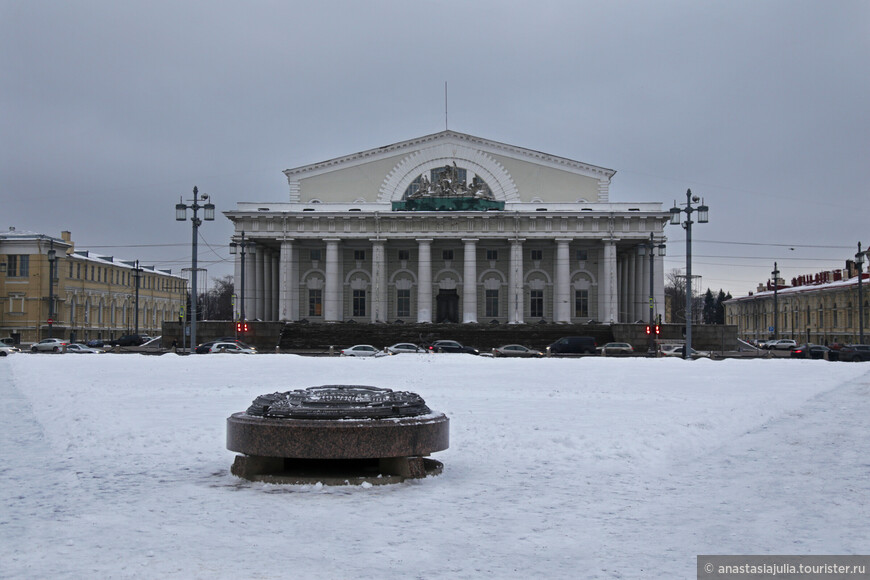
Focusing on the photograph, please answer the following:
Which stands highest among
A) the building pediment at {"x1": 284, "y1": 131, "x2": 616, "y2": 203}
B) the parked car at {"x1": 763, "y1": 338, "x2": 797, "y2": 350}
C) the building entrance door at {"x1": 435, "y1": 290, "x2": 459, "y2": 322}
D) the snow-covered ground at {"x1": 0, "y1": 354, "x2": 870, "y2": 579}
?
the building pediment at {"x1": 284, "y1": 131, "x2": 616, "y2": 203}

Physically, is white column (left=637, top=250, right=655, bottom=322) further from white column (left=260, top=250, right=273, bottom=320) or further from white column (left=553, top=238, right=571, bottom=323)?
white column (left=260, top=250, right=273, bottom=320)

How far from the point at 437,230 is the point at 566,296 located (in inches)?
429

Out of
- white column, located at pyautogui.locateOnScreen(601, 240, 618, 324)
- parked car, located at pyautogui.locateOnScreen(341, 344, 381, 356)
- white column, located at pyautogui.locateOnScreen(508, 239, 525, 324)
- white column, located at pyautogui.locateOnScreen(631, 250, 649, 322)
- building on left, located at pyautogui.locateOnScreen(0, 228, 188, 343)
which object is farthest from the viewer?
building on left, located at pyautogui.locateOnScreen(0, 228, 188, 343)

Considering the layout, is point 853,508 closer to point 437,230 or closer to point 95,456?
point 95,456

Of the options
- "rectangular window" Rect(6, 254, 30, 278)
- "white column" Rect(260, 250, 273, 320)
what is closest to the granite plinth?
"white column" Rect(260, 250, 273, 320)

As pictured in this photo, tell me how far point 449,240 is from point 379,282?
6.41 metres

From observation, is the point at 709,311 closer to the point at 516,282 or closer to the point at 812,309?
the point at 812,309

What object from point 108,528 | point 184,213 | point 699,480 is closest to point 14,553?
point 108,528

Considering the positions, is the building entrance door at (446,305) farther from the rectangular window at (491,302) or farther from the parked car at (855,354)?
the parked car at (855,354)

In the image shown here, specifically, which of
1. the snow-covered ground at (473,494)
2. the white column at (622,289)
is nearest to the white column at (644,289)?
the white column at (622,289)

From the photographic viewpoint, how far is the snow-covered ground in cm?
650

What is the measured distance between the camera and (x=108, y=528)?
7.34 metres

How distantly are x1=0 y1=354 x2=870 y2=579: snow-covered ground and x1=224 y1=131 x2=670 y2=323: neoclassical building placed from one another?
46.1 m

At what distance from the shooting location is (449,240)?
6656 centimetres
